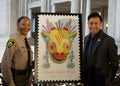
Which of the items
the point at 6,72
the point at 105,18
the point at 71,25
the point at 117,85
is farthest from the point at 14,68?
the point at 105,18

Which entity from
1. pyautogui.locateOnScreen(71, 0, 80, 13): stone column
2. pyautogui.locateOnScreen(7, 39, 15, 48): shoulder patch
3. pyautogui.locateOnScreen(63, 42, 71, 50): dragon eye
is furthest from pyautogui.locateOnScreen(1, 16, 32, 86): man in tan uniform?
pyautogui.locateOnScreen(71, 0, 80, 13): stone column

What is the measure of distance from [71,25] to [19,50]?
2.51 ft

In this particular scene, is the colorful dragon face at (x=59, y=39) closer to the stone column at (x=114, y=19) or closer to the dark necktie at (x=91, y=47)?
the dark necktie at (x=91, y=47)

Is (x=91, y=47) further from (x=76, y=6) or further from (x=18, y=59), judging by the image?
(x=76, y=6)

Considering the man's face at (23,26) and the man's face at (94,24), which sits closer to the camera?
the man's face at (94,24)

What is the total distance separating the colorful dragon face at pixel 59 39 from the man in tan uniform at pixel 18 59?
0.31 meters

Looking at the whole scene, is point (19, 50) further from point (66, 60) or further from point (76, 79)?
point (76, 79)

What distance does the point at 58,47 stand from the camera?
3406 mm

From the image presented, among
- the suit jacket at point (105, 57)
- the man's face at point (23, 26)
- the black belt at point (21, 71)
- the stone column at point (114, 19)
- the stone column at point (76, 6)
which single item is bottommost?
the black belt at point (21, 71)

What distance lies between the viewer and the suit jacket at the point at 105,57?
3270 millimetres

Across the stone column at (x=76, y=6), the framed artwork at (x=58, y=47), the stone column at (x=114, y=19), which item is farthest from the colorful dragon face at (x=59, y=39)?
the stone column at (x=76, y=6)

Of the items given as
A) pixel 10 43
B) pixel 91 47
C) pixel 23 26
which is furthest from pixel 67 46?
pixel 10 43

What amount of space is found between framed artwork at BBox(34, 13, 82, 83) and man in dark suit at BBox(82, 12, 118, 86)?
0.52 ft

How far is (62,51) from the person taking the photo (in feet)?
11.2
